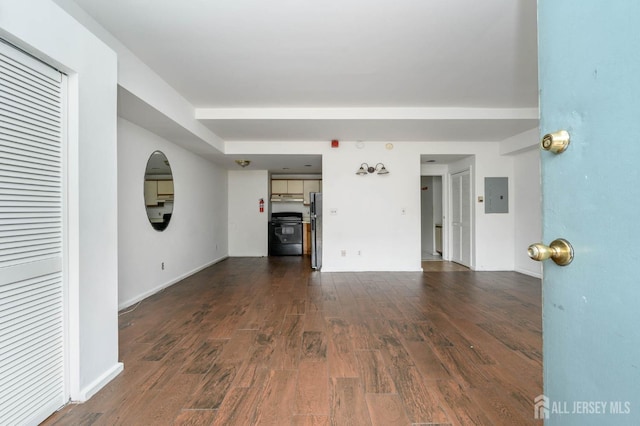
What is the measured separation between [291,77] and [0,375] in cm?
285

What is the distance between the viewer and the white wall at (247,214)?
6770 mm

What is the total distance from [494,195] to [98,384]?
18.8ft

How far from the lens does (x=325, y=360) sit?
196cm

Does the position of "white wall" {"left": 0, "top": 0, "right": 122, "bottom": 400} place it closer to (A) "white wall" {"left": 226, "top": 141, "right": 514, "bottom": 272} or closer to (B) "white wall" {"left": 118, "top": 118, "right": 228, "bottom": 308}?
(B) "white wall" {"left": 118, "top": 118, "right": 228, "bottom": 308}

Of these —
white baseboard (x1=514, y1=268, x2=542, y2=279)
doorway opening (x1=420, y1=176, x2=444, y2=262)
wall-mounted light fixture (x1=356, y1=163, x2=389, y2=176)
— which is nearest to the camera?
white baseboard (x1=514, y1=268, x2=542, y2=279)

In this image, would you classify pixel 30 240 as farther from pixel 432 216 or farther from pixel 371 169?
pixel 432 216

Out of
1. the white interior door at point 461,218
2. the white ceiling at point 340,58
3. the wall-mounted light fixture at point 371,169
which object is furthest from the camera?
the white interior door at point 461,218

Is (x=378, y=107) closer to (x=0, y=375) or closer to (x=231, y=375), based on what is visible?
(x=231, y=375)

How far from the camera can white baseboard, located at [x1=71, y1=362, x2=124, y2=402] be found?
5.11 feet

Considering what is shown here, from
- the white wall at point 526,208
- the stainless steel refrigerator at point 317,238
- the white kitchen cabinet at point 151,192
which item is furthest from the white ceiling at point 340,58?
the stainless steel refrigerator at point 317,238

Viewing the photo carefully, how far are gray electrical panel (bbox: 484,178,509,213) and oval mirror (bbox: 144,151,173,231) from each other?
5.24 meters

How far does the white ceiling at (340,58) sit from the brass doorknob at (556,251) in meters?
1.91

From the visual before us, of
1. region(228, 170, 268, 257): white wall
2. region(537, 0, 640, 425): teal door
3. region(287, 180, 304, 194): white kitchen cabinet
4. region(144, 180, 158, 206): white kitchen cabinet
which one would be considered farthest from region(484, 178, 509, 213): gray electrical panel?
region(144, 180, 158, 206): white kitchen cabinet

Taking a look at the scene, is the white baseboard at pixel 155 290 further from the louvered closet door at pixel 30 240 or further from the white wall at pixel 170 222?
the louvered closet door at pixel 30 240
